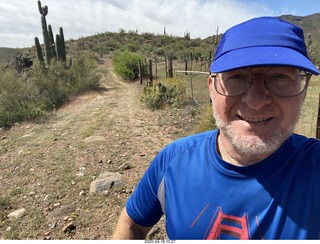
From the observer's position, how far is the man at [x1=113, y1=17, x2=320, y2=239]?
1.26 m

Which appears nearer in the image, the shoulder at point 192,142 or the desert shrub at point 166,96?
the shoulder at point 192,142

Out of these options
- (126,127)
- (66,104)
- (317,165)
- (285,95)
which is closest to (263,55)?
(285,95)

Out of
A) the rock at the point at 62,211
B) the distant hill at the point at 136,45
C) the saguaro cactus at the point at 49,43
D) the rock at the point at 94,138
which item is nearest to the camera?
the rock at the point at 62,211

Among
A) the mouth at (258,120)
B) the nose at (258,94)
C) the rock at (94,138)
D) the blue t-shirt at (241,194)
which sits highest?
the nose at (258,94)

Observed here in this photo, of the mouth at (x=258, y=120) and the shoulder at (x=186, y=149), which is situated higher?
the mouth at (x=258, y=120)

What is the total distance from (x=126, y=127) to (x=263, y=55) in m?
6.70

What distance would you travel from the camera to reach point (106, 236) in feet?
11.8

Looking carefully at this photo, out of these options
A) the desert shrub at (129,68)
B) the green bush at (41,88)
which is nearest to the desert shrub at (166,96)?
the green bush at (41,88)

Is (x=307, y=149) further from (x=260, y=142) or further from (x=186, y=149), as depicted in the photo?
(x=186, y=149)

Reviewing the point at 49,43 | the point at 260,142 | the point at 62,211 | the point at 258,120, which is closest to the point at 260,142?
the point at 260,142

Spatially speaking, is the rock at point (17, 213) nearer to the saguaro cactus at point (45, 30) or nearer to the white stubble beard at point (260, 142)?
the white stubble beard at point (260, 142)

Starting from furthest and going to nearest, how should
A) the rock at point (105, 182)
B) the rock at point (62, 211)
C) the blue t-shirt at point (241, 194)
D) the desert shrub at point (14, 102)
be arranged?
the desert shrub at point (14, 102)
the rock at point (105, 182)
the rock at point (62, 211)
the blue t-shirt at point (241, 194)

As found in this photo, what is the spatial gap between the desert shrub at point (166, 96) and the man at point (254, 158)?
324 inches

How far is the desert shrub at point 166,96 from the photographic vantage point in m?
9.97
